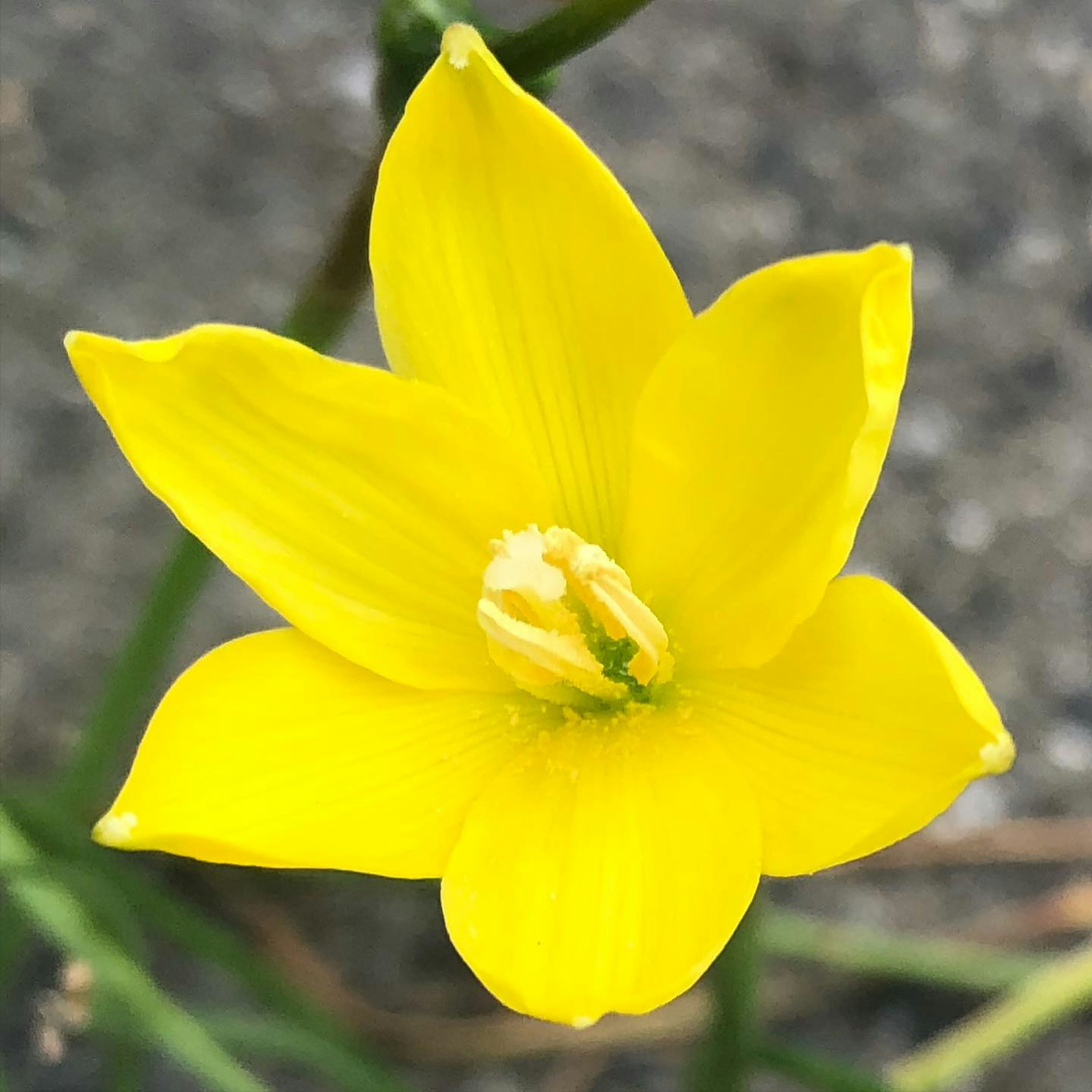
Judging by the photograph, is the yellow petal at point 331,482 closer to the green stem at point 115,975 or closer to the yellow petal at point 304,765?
the yellow petal at point 304,765

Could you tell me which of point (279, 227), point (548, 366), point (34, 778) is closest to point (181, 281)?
point (279, 227)

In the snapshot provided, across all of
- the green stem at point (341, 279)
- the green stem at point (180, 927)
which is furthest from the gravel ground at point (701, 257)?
the green stem at point (341, 279)

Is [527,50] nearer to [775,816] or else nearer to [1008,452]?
[775,816]

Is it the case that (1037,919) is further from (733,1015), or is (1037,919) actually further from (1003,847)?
(733,1015)

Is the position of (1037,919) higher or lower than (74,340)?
lower

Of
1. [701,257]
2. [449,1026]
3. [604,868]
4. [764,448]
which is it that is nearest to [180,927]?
[449,1026]

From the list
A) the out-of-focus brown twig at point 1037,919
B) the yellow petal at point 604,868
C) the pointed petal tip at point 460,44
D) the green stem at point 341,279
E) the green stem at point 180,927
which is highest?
the pointed petal tip at point 460,44
